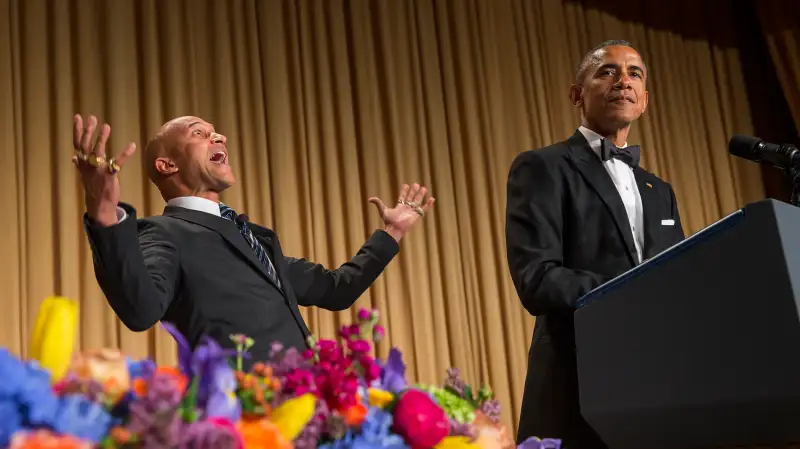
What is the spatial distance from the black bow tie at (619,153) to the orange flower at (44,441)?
5.28 ft

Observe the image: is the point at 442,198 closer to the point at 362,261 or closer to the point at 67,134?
the point at 67,134

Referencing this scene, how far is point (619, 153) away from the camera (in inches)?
81.9

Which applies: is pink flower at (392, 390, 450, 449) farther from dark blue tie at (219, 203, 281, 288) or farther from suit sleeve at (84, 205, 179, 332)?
dark blue tie at (219, 203, 281, 288)

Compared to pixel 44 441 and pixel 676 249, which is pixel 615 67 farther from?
pixel 44 441

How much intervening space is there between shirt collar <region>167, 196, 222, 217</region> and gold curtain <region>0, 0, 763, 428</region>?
6.05 ft

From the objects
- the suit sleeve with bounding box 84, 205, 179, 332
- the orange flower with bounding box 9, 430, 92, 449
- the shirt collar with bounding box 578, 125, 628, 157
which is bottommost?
the orange flower with bounding box 9, 430, 92, 449

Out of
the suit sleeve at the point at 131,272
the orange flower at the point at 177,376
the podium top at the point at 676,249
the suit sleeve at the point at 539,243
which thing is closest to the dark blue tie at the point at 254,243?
the suit sleeve at the point at 131,272

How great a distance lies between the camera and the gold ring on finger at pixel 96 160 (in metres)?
1.17

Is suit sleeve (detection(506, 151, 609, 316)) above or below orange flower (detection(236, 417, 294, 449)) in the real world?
above

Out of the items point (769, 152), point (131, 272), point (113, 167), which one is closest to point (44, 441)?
point (113, 167)

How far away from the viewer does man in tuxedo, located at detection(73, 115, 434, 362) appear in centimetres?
135

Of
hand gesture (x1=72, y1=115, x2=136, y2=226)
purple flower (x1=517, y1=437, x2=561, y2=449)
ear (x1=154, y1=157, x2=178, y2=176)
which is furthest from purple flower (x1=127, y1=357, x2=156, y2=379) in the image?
ear (x1=154, y1=157, x2=178, y2=176)

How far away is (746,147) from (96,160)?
124cm

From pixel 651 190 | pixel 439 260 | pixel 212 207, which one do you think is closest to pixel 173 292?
pixel 212 207
